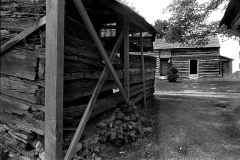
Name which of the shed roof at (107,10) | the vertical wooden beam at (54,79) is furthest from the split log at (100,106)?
the shed roof at (107,10)

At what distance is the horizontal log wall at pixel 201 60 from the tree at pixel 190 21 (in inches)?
331

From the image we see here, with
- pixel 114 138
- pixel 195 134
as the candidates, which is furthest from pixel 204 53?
pixel 114 138

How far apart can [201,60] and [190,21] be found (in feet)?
31.9

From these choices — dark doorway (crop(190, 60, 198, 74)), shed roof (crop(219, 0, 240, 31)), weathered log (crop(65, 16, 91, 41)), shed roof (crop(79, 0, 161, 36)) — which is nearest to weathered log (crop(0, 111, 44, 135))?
weathered log (crop(65, 16, 91, 41))

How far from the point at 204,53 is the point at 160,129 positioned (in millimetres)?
17473

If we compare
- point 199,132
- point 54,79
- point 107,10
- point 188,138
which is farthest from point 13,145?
point 199,132

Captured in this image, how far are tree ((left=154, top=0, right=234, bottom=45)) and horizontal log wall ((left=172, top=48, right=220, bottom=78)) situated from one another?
8.40 meters

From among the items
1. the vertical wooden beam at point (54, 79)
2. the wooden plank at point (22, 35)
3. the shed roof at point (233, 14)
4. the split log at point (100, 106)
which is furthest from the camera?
the shed roof at point (233, 14)

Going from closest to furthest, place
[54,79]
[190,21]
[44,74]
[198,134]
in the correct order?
[54,79], [44,74], [198,134], [190,21]

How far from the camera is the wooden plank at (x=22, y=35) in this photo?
2963 mm

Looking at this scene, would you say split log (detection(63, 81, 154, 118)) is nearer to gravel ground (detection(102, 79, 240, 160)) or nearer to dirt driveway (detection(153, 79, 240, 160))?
gravel ground (detection(102, 79, 240, 160))

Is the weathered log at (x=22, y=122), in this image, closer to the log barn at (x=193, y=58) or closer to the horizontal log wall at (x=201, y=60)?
the log barn at (x=193, y=58)

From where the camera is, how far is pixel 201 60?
20.2 m

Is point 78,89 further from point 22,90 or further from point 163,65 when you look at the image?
point 163,65
